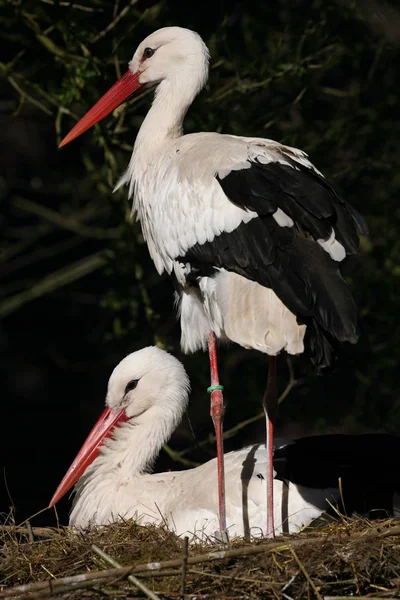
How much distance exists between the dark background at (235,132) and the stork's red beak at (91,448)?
0.84 feet

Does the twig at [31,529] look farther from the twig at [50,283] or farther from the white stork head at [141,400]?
the twig at [50,283]

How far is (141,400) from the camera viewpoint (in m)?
5.11

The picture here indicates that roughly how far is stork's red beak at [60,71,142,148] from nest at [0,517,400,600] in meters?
1.90

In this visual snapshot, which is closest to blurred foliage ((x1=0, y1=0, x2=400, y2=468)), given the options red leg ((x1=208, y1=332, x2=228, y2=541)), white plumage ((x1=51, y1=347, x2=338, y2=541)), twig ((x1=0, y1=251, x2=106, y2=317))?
twig ((x1=0, y1=251, x2=106, y2=317))

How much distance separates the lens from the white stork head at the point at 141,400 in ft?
16.6

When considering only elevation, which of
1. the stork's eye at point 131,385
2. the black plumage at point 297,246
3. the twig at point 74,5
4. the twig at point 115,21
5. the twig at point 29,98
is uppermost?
the twig at point 74,5

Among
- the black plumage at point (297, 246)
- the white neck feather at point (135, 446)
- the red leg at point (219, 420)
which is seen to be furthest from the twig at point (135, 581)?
the white neck feather at point (135, 446)

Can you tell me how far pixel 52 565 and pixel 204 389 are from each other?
242 centimetres

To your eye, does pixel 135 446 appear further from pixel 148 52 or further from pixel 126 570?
pixel 148 52

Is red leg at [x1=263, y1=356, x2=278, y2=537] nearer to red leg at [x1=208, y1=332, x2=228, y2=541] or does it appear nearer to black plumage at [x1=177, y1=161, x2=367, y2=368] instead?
red leg at [x1=208, y1=332, x2=228, y2=541]

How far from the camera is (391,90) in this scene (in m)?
6.48

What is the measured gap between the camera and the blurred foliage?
5520mm

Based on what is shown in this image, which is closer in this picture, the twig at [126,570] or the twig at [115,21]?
the twig at [126,570]

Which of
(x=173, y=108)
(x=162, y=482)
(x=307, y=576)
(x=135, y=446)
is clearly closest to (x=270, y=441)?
(x=162, y=482)
